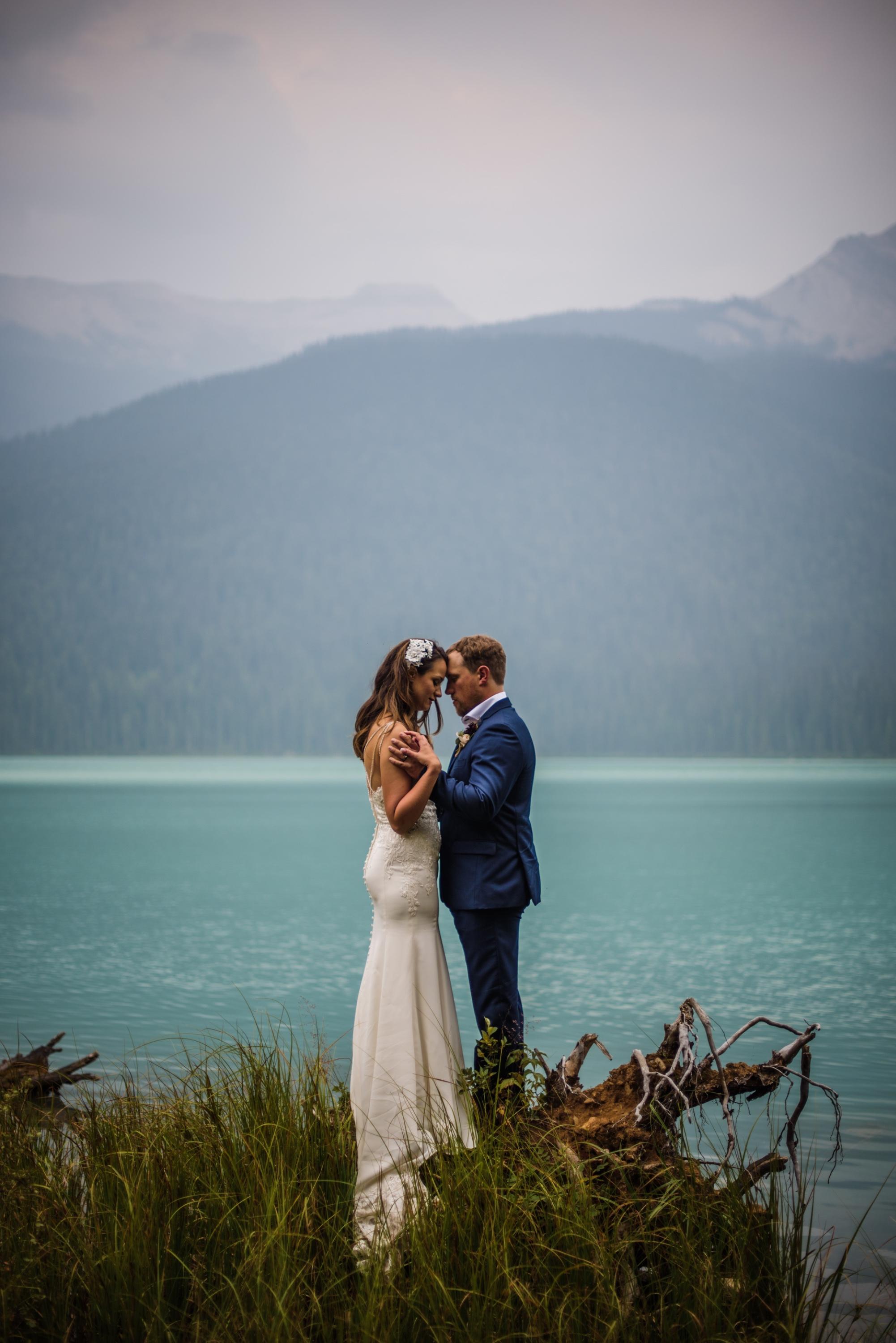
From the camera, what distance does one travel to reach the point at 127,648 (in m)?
185

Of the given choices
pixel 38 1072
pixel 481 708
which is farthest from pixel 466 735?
pixel 38 1072

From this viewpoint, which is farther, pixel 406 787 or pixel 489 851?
pixel 489 851

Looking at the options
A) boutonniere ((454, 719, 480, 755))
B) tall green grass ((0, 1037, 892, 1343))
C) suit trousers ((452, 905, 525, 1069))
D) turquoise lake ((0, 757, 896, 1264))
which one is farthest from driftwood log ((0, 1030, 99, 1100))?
boutonniere ((454, 719, 480, 755))

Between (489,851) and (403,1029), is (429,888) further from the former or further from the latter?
(403,1029)

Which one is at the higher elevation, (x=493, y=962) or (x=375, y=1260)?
(x=493, y=962)

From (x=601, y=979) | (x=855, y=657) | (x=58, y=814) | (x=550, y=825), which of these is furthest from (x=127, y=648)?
(x=601, y=979)

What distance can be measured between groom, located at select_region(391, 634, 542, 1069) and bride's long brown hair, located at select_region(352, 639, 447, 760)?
0.15 metres

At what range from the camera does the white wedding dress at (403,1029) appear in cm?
324

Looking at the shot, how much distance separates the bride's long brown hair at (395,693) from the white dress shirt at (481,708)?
23 cm

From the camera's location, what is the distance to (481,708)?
3.77m

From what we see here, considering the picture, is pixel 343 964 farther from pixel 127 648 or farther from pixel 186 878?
pixel 127 648

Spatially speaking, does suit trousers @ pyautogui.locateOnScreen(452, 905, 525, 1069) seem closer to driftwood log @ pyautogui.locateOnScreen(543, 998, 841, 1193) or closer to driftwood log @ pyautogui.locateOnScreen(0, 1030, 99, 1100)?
driftwood log @ pyautogui.locateOnScreen(543, 998, 841, 1193)

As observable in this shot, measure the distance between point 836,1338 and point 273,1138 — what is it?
5.20ft

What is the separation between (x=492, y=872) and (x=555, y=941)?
11.7m
